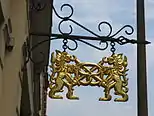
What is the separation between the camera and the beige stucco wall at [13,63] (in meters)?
7.28

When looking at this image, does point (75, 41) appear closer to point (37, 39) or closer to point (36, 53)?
point (37, 39)

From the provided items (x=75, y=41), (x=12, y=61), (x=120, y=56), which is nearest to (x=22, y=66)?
(x=12, y=61)

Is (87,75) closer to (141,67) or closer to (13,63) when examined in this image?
(141,67)

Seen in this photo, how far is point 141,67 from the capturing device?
257 inches

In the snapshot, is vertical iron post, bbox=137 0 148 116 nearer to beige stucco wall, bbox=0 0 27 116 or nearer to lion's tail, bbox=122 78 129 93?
lion's tail, bbox=122 78 129 93

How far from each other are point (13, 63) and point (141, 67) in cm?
186

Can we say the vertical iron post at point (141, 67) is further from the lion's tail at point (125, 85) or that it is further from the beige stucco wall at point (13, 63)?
the beige stucco wall at point (13, 63)

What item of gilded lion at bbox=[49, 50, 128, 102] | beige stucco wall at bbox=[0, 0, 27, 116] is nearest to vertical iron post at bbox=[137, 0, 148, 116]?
gilded lion at bbox=[49, 50, 128, 102]

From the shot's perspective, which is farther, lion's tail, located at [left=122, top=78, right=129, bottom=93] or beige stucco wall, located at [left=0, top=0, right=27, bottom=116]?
beige stucco wall, located at [left=0, top=0, right=27, bottom=116]

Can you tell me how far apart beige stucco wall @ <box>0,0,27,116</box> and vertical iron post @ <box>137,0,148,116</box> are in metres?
1.60

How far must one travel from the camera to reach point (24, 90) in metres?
11.2

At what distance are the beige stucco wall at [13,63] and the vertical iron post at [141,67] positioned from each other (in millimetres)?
1599

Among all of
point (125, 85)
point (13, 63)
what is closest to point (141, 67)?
point (125, 85)

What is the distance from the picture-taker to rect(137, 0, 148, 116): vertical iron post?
20.7 ft
